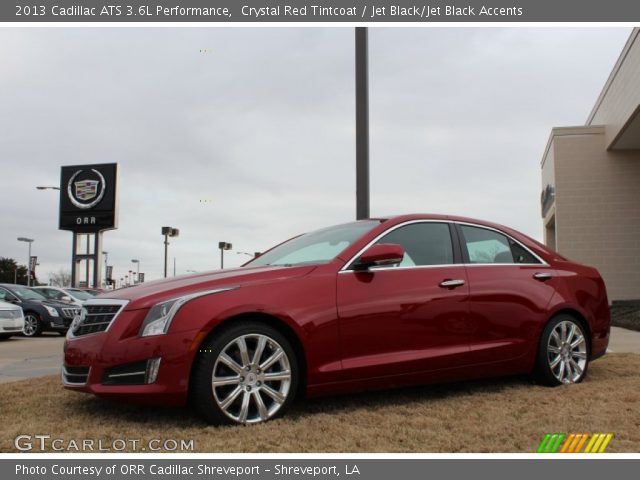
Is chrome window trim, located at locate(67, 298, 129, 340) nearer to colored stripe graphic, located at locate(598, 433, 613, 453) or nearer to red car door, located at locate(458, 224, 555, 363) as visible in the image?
red car door, located at locate(458, 224, 555, 363)

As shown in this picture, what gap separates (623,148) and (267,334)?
74.1 feet

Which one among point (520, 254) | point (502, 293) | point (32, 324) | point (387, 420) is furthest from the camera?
point (32, 324)

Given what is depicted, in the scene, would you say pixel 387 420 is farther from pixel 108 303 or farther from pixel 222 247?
pixel 222 247

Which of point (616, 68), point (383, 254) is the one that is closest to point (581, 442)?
point (383, 254)

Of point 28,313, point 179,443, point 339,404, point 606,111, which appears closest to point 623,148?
point 606,111

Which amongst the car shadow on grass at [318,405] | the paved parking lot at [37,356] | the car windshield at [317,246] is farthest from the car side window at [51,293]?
the car windshield at [317,246]

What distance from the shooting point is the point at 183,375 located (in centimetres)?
416

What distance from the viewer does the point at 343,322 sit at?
15.2ft

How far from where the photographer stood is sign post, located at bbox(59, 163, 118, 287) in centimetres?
3675

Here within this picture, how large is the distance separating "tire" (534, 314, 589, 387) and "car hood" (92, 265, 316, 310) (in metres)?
2.35

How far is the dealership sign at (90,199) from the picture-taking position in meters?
36.8

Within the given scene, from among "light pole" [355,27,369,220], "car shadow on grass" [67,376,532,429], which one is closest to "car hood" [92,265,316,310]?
"car shadow on grass" [67,376,532,429]

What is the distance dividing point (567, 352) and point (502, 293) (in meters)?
0.97

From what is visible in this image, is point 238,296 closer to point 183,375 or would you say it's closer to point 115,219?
point 183,375
